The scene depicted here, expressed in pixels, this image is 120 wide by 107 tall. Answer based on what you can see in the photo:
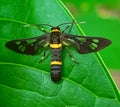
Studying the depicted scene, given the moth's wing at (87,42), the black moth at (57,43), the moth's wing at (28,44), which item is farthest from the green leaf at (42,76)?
the moth's wing at (87,42)

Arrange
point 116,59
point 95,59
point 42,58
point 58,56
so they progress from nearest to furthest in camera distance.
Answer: point 95,59, point 42,58, point 58,56, point 116,59

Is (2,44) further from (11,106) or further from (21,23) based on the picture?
(11,106)

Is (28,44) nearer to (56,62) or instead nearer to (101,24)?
(56,62)


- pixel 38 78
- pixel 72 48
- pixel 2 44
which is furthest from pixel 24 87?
pixel 72 48

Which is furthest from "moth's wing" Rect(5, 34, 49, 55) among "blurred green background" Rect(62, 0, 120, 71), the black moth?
"blurred green background" Rect(62, 0, 120, 71)

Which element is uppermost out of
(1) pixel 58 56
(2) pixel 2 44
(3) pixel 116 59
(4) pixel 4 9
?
(4) pixel 4 9

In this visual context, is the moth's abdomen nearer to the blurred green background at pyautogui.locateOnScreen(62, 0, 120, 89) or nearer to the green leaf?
the green leaf
